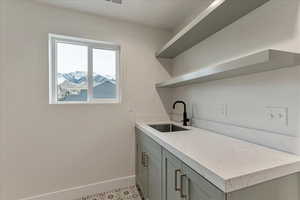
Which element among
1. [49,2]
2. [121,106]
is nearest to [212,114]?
[121,106]

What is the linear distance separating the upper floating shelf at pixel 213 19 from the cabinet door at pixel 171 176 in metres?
1.14

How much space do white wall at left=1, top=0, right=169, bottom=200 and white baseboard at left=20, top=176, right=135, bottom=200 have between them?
49mm

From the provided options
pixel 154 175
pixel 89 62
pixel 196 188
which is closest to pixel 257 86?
pixel 196 188

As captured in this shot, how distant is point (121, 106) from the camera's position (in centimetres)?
214

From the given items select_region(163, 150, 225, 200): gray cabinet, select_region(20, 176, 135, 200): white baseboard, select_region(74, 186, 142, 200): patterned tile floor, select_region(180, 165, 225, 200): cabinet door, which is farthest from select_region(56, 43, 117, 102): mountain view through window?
select_region(180, 165, 225, 200): cabinet door

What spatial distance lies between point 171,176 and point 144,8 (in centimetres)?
181

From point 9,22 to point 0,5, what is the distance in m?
0.18

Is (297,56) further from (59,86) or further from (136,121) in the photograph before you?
(59,86)

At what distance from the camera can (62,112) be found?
188 centimetres

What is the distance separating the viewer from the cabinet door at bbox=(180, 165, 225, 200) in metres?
0.73

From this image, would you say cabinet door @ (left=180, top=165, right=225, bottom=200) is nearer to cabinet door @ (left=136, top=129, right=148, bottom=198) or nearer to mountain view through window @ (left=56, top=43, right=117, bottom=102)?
cabinet door @ (left=136, top=129, right=148, bottom=198)

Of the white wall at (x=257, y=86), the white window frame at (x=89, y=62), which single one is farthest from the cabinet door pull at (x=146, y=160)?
the white window frame at (x=89, y=62)

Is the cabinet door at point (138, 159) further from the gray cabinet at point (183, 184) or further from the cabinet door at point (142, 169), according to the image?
the gray cabinet at point (183, 184)

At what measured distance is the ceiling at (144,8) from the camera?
1.76 meters
